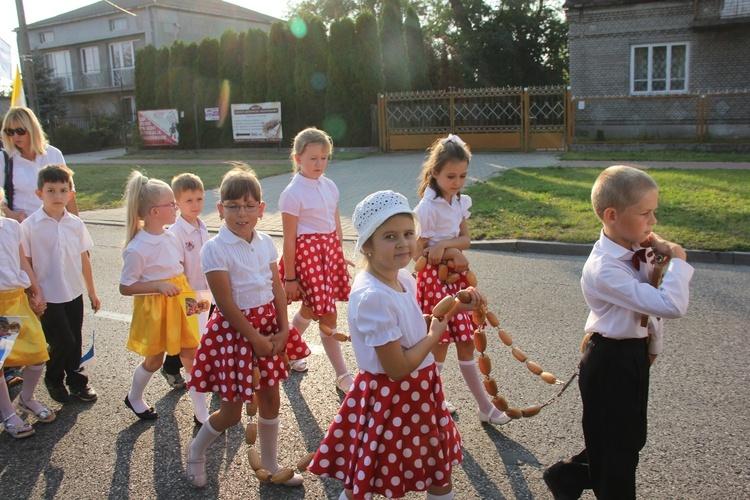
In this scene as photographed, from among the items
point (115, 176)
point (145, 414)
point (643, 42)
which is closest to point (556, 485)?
point (145, 414)

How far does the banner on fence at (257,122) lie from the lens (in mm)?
24422

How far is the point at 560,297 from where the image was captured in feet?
20.4

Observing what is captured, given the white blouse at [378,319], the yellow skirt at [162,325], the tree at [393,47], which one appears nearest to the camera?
the white blouse at [378,319]

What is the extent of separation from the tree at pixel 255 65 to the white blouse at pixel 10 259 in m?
21.8

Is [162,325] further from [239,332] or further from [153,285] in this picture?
[239,332]

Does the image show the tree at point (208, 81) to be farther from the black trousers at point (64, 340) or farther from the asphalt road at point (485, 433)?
the black trousers at point (64, 340)

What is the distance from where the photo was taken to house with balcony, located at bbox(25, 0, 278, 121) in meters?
38.5

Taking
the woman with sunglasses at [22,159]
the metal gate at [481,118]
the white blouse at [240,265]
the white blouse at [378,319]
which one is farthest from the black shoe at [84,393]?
the metal gate at [481,118]

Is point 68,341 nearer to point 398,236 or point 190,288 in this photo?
point 190,288

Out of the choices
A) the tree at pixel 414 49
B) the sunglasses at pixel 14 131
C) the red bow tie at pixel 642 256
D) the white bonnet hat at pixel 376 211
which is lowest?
the red bow tie at pixel 642 256

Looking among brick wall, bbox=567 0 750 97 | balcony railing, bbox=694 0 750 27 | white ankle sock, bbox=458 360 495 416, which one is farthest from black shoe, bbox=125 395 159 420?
balcony railing, bbox=694 0 750 27

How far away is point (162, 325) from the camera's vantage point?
12.7 ft

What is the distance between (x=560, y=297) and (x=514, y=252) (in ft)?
6.97

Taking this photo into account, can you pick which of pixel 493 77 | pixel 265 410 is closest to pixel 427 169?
pixel 265 410
